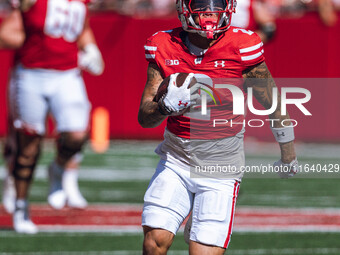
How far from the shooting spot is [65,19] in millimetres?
7004

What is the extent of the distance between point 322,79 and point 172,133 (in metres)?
10.7

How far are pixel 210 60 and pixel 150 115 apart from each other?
1.29 ft

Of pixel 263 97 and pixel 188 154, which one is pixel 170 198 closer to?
pixel 188 154

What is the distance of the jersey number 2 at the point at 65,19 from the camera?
693 cm

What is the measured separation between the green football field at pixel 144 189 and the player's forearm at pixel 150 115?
6.53 ft

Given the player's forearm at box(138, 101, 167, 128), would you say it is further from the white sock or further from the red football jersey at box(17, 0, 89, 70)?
the white sock

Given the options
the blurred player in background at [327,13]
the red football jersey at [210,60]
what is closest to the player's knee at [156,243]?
the red football jersey at [210,60]

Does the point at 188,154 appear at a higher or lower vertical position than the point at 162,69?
lower

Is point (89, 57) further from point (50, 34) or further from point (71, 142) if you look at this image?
point (71, 142)

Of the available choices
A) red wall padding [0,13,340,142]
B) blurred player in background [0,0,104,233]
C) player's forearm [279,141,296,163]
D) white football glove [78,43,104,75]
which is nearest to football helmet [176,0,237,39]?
player's forearm [279,141,296,163]

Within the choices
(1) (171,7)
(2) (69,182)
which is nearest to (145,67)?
(1) (171,7)

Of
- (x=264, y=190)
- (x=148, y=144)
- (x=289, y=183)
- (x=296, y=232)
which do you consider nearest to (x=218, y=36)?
(x=296, y=232)

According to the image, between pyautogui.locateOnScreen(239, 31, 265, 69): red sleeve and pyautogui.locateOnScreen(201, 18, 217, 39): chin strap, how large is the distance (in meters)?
0.15

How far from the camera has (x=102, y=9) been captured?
604 inches
